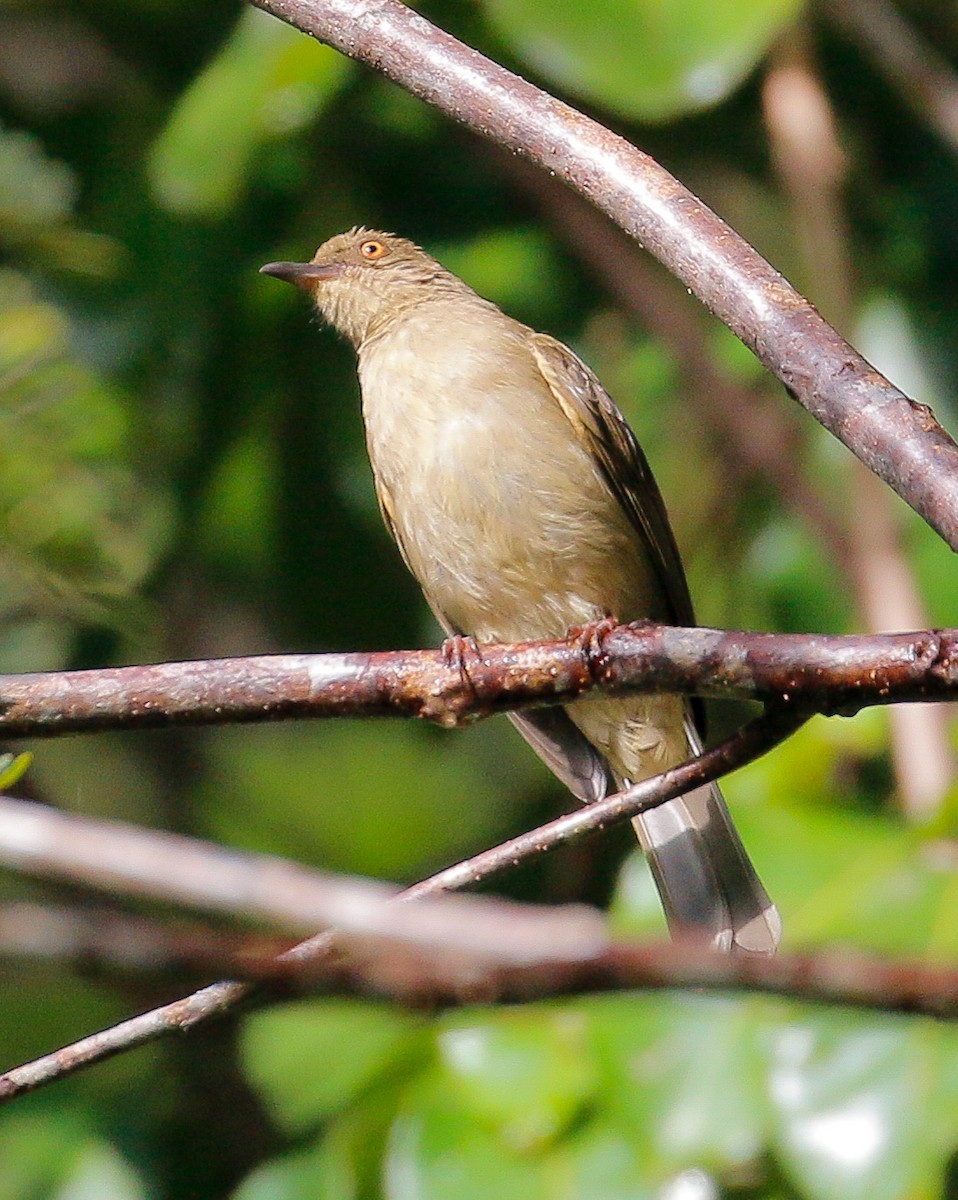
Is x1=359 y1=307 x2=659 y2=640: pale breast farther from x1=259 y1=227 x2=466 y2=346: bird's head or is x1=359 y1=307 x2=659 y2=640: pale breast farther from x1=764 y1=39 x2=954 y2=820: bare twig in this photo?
x1=764 y1=39 x2=954 y2=820: bare twig

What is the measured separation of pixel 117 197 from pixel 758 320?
317cm

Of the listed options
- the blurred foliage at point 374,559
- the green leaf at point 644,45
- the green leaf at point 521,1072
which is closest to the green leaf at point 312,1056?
the blurred foliage at point 374,559

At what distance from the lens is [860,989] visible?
0.96 meters

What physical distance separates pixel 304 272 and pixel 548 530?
1.28m

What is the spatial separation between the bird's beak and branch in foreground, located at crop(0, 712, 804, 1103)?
107 inches

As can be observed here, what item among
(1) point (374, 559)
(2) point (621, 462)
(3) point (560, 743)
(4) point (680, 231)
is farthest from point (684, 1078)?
(1) point (374, 559)

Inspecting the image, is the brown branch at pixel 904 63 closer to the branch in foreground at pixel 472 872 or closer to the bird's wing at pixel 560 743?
the bird's wing at pixel 560 743

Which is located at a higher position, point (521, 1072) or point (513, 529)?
point (513, 529)

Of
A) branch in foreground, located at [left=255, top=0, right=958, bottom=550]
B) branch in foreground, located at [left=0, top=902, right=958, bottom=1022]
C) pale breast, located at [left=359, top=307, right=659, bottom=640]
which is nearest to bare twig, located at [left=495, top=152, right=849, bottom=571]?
pale breast, located at [left=359, top=307, right=659, bottom=640]

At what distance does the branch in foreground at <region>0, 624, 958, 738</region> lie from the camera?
204 centimetres

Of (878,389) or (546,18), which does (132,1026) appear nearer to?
(878,389)

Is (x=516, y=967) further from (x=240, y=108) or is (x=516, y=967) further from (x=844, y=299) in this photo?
(x=844, y=299)

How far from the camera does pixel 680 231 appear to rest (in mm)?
2453

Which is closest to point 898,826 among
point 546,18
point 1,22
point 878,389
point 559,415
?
point 559,415
